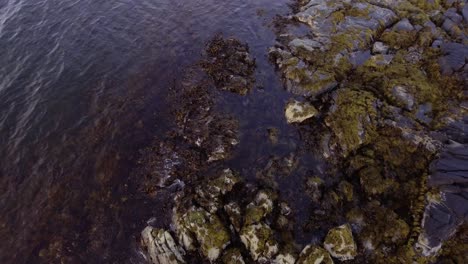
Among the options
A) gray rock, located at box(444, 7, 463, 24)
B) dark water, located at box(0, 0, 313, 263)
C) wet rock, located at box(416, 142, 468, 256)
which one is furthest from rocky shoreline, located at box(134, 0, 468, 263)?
dark water, located at box(0, 0, 313, 263)

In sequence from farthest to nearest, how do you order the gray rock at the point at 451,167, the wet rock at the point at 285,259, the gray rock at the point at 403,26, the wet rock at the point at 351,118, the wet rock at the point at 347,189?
the gray rock at the point at 403,26, the wet rock at the point at 351,118, the wet rock at the point at 347,189, the gray rock at the point at 451,167, the wet rock at the point at 285,259

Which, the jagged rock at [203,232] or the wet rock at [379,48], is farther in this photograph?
the wet rock at [379,48]

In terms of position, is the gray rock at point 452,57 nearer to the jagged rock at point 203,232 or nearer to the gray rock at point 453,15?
the gray rock at point 453,15

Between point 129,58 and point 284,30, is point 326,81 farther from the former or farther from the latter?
point 129,58

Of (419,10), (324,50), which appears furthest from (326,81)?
(419,10)

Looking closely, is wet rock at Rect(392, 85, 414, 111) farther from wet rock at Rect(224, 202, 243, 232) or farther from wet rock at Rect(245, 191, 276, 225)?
wet rock at Rect(224, 202, 243, 232)

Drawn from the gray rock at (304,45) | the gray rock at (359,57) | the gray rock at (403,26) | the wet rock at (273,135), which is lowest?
the wet rock at (273,135)

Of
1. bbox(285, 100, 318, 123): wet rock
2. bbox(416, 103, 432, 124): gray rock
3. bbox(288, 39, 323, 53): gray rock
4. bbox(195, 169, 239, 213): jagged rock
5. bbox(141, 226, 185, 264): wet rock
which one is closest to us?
bbox(141, 226, 185, 264): wet rock

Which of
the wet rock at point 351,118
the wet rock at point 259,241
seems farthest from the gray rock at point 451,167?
the wet rock at point 259,241
